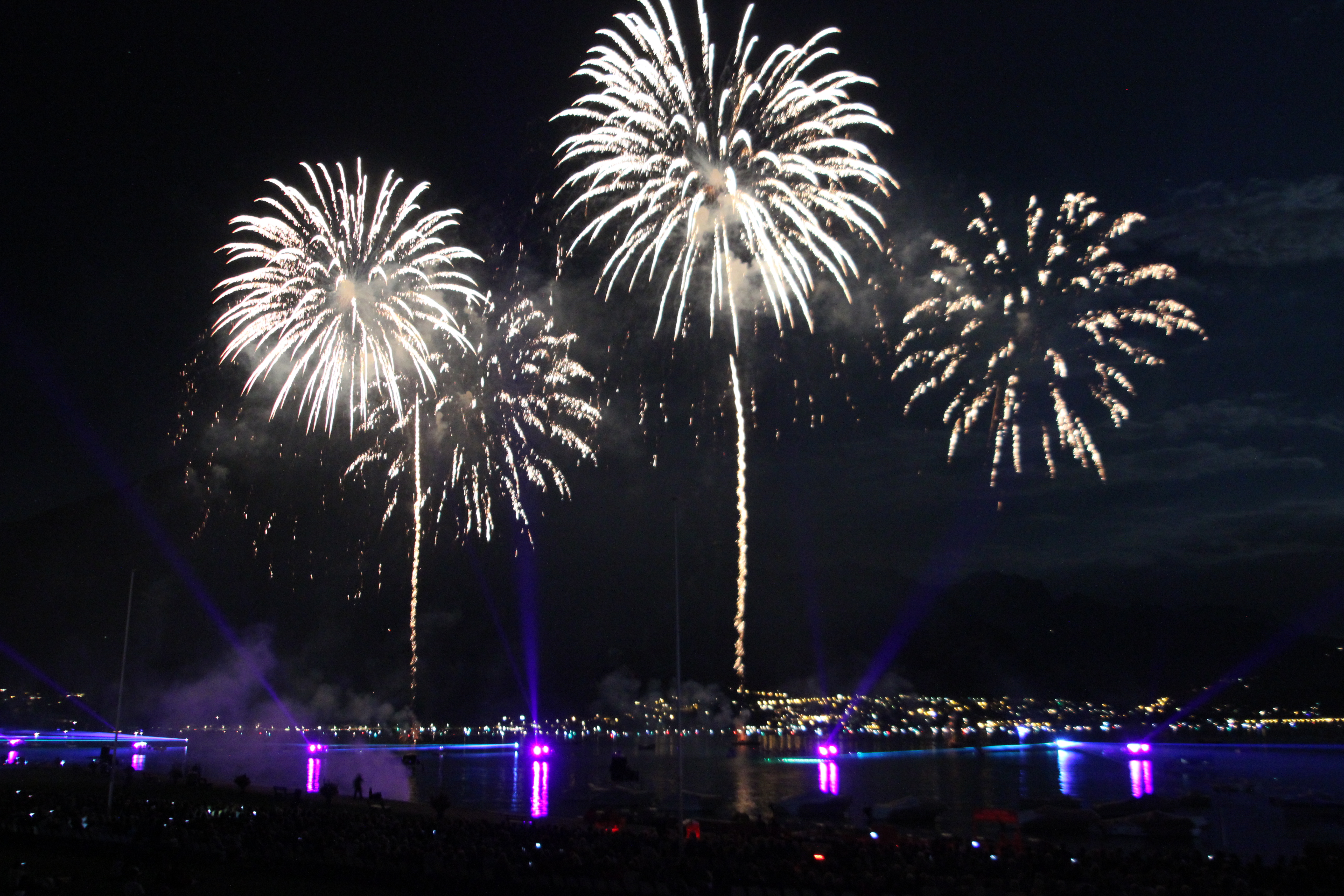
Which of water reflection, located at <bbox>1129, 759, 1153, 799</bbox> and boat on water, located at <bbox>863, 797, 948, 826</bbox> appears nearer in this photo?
boat on water, located at <bbox>863, 797, 948, 826</bbox>

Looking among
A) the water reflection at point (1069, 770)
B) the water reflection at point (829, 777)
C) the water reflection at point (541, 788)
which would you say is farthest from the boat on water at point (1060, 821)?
the water reflection at point (541, 788)

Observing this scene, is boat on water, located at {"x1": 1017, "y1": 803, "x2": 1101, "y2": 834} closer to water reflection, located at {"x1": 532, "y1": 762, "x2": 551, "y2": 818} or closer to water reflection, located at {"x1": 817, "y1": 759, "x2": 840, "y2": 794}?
water reflection, located at {"x1": 817, "y1": 759, "x2": 840, "y2": 794}

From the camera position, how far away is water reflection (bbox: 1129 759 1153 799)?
6706cm

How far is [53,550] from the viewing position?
185 meters

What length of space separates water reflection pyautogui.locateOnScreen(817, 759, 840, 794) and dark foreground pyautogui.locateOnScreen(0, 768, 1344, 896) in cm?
3697

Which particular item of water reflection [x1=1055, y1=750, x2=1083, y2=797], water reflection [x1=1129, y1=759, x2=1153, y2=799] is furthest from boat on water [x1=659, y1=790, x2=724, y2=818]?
water reflection [x1=1055, y1=750, x2=1083, y2=797]

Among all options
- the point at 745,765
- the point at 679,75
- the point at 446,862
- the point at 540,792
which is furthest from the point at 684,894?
the point at 745,765

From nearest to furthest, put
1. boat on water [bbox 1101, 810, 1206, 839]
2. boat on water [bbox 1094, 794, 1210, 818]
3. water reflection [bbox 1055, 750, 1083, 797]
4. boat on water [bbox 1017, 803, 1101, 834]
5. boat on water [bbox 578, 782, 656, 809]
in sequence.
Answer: boat on water [bbox 1101, 810, 1206, 839]
boat on water [bbox 1017, 803, 1101, 834]
boat on water [bbox 578, 782, 656, 809]
boat on water [bbox 1094, 794, 1210, 818]
water reflection [bbox 1055, 750, 1083, 797]

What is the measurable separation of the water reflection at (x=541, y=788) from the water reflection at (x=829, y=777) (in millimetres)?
18864

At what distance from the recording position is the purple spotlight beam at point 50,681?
133125mm

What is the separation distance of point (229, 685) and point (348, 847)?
15378 centimetres

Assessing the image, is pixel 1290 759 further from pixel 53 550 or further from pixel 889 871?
pixel 53 550

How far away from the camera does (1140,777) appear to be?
8219 centimetres

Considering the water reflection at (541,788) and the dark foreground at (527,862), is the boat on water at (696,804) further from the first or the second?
the dark foreground at (527,862)
